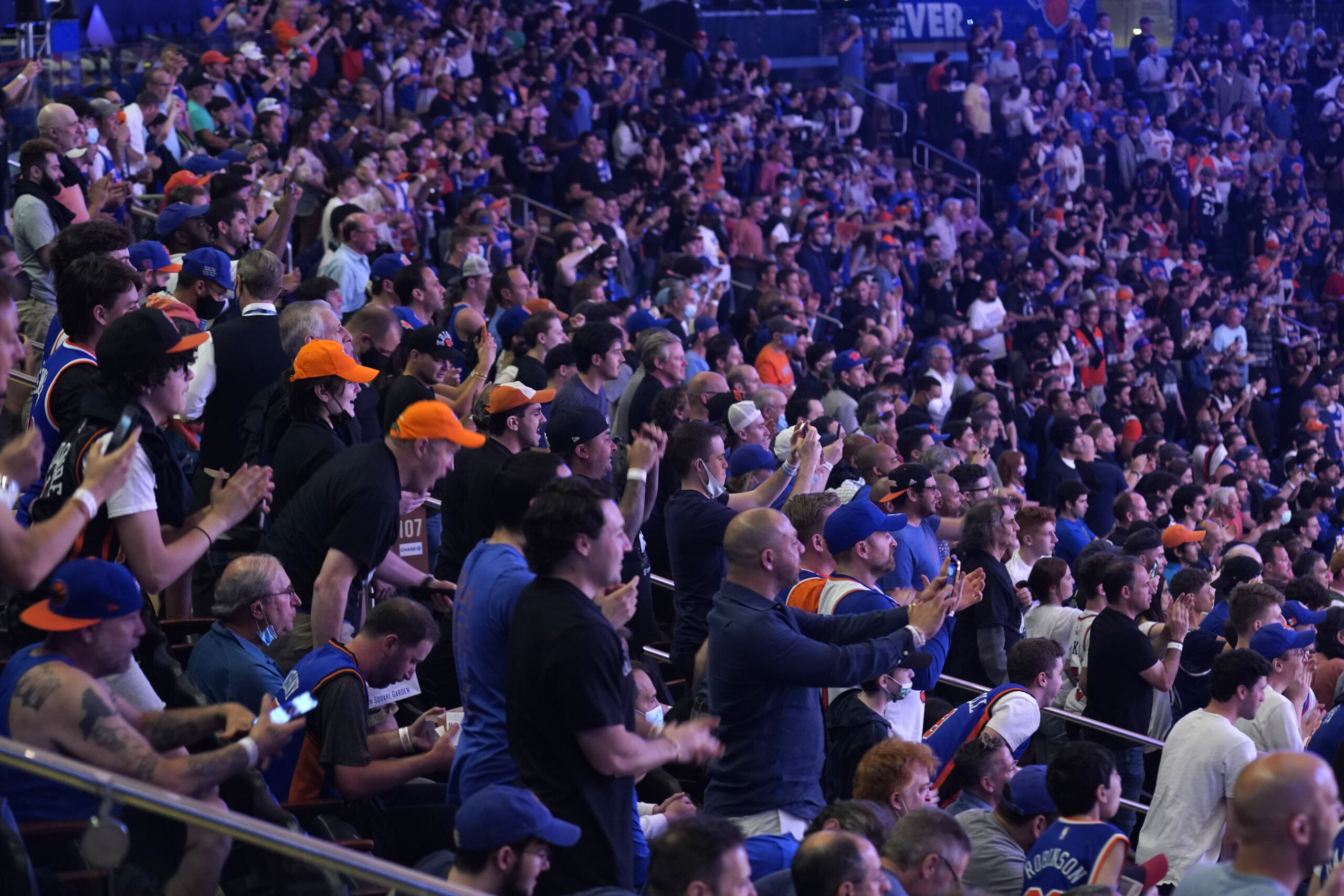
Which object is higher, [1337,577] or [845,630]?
[845,630]

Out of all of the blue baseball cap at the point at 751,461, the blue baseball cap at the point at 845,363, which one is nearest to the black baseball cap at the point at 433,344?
the blue baseball cap at the point at 751,461

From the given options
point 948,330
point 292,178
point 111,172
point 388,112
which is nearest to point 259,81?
point 388,112

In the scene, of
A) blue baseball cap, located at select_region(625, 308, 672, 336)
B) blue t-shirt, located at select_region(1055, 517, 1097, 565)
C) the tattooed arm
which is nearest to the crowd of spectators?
the tattooed arm

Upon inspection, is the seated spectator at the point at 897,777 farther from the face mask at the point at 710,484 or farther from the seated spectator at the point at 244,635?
the seated spectator at the point at 244,635

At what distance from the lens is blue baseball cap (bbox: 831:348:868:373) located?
11.5 meters

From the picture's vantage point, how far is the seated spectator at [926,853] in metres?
4.28

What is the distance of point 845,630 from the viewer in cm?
473

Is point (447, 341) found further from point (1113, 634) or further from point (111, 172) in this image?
point (111, 172)

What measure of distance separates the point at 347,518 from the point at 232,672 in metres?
0.58

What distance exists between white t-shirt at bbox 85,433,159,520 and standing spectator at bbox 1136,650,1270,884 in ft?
12.8

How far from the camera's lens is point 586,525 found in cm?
375

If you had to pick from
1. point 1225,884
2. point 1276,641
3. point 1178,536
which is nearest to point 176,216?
point 1276,641

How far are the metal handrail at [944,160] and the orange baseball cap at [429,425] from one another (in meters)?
17.0

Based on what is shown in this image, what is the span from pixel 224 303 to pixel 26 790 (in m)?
3.84
